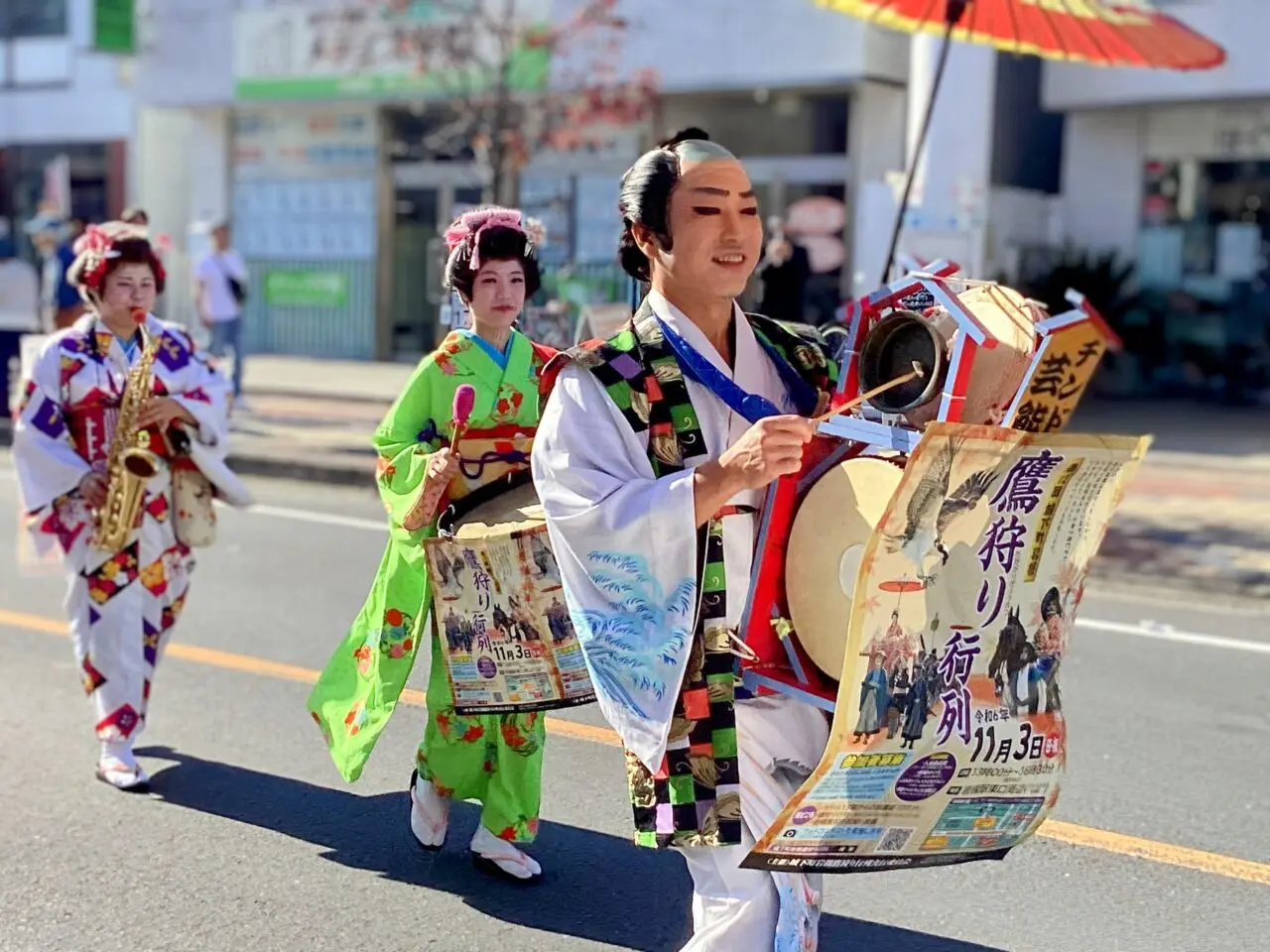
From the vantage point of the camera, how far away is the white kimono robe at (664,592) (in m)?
2.83

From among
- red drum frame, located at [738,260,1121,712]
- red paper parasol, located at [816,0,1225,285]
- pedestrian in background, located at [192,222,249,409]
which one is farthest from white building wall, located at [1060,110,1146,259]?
red drum frame, located at [738,260,1121,712]

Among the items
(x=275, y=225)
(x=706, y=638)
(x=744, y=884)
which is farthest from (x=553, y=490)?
(x=275, y=225)

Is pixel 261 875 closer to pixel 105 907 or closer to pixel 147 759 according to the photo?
pixel 105 907

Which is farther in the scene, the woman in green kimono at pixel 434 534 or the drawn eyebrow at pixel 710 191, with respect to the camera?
the woman in green kimono at pixel 434 534

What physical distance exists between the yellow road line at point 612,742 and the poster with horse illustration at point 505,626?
1.29 meters

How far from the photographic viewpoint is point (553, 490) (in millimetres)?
2920

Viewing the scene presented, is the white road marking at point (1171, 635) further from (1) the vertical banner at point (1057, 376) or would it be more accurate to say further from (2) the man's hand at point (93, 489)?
(1) the vertical banner at point (1057, 376)

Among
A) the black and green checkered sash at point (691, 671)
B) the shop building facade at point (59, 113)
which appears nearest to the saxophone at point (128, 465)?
the black and green checkered sash at point (691, 671)

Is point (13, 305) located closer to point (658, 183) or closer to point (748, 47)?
point (748, 47)

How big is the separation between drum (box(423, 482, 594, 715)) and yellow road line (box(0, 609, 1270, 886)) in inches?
50.9

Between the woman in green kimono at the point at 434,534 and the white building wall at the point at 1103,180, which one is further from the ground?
the white building wall at the point at 1103,180

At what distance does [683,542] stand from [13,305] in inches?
504

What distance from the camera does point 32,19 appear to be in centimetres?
2525

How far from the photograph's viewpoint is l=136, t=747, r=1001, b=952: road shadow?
13.6ft
